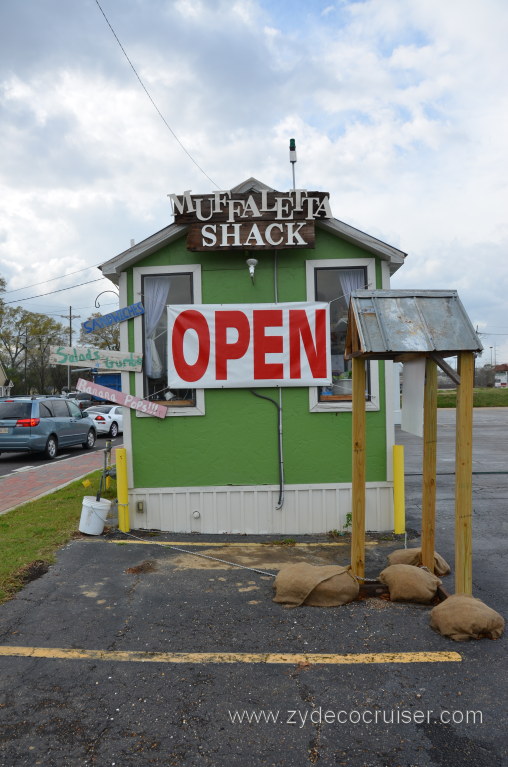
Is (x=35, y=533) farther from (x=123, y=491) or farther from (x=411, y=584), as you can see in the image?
(x=411, y=584)

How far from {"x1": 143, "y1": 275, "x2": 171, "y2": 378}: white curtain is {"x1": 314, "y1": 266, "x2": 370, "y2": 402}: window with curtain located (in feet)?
6.44

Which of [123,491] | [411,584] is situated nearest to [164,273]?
[123,491]

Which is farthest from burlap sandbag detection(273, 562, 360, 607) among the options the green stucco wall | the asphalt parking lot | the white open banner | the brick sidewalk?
the brick sidewalk

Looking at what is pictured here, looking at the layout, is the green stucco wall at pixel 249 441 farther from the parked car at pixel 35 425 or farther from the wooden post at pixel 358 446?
the parked car at pixel 35 425

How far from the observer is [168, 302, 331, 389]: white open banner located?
711 centimetres

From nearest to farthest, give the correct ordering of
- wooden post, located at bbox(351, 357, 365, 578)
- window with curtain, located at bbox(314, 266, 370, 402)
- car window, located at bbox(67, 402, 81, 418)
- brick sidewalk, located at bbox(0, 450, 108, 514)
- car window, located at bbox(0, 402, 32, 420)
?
wooden post, located at bbox(351, 357, 365, 578) < window with curtain, located at bbox(314, 266, 370, 402) < brick sidewalk, located at bbox(0, 450, 108, 514) < car window, located at bbox(0, 402, 32, 420) < car window, located at bbox(67, 402, 81, 418)

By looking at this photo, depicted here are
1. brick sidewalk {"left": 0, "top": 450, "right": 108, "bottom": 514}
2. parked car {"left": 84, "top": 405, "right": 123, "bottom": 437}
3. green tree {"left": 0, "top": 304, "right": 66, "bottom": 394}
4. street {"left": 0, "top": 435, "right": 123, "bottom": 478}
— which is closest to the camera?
brick sidewalk {"left": 0, "top": 450, "right": 108, "bottom": 514}

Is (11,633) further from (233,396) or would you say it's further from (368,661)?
(233,396)

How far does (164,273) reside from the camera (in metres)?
7.29

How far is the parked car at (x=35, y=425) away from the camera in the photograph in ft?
49.3

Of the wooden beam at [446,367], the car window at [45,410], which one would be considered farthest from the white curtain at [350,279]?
the car window at [45,410]

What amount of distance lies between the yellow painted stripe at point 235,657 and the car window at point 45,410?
1238 cm

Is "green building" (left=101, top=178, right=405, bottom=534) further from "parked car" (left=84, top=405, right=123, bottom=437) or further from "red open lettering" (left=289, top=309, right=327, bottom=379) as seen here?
"parked car" (left=84, top=405, right=123, bottom=437)

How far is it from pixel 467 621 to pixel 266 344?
3990 millimetres
